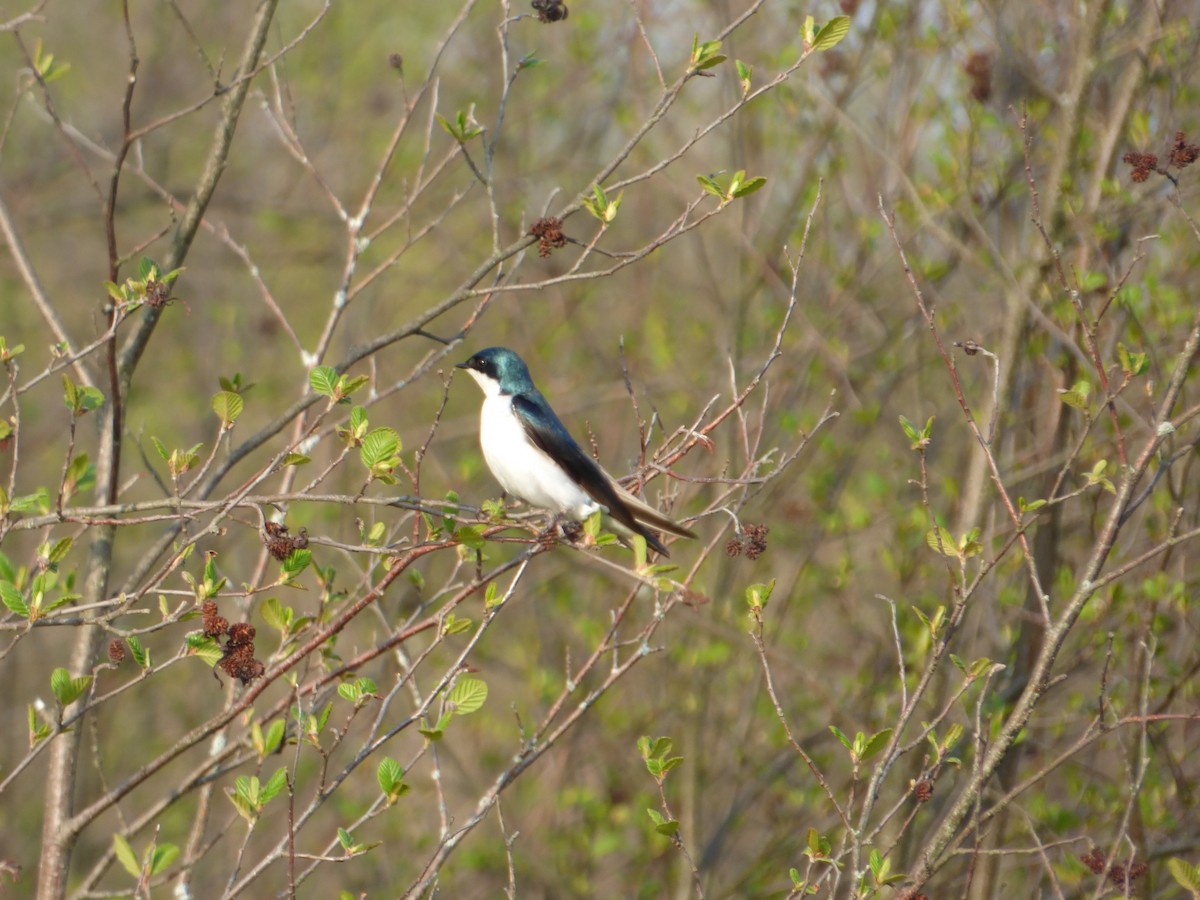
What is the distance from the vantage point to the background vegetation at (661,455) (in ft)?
10.7

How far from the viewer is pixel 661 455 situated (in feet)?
11.2

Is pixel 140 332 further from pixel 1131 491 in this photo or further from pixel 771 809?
pixel 771 809

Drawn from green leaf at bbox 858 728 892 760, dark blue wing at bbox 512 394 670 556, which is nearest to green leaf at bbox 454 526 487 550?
dark blue wing at bbox 512 394 670 556

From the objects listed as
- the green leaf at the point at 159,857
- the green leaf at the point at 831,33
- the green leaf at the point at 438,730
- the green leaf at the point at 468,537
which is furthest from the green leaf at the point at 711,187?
the green leaf at the point at 159,857

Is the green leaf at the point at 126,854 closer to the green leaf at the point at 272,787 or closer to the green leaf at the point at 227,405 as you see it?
the green leaf at the point at 272,787

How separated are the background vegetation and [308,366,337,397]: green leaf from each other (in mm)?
10

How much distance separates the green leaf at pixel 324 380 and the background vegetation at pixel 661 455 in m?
0.01

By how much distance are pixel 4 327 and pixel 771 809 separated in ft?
23.1

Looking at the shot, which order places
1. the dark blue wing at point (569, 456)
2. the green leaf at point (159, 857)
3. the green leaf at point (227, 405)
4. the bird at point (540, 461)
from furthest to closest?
1. the bird at point (540, 461)
2. the dark blue wing at point (569, 456)
3. the green leaf at point (227, 405)
4. the green leaf at point (159, 857)

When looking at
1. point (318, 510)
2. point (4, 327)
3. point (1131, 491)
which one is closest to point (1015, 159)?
point (1131, 491)

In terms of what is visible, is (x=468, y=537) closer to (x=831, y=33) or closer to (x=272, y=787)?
(x=272, y=787)

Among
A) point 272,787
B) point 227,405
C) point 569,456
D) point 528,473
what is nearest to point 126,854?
point 272,787

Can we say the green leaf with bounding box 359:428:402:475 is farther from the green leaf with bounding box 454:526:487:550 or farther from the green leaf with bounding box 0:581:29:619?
the green leaf with bounding box 0:581:29:619

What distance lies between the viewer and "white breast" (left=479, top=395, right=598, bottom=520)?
447 cm
